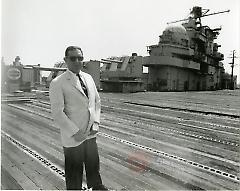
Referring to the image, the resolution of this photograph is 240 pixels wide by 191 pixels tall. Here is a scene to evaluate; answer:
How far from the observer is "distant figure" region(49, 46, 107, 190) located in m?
1.67

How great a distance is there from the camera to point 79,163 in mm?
1812

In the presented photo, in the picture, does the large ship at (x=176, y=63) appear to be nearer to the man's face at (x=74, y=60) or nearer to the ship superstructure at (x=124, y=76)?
the ship superstructure at (x=124, y=76)

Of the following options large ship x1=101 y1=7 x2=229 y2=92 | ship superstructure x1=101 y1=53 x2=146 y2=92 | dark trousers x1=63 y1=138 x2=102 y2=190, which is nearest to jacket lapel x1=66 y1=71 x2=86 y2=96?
dark trousers x1=63 y1=138 x2=102 y2=190

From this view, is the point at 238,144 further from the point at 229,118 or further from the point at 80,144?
the point at 80,144

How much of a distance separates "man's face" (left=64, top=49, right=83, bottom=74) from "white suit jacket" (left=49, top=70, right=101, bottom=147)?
0.04 m

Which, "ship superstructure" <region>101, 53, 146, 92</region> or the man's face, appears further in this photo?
"ship superstructure" <region>101, 53, 146, 92</region>

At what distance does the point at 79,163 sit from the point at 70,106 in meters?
0.44

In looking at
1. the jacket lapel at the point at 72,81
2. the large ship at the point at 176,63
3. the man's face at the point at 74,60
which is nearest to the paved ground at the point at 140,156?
the jacket lapel at the point at 72,81

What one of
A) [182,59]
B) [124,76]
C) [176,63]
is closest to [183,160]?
[124,76]

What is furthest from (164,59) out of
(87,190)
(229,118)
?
(87,190)

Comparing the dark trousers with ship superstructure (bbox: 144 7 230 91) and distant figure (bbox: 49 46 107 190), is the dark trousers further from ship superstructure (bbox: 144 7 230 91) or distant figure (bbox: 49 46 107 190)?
ship superstructure (bbox: 144 7 230 91)

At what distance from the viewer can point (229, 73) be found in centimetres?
3562

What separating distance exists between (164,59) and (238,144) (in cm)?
1850

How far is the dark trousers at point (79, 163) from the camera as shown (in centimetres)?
177
